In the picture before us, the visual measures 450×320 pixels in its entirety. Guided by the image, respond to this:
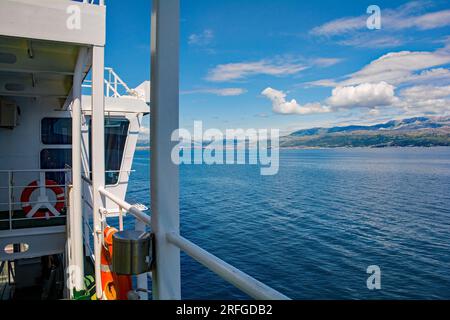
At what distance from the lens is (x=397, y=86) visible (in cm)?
3788

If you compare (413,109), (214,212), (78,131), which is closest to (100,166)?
(78,131)

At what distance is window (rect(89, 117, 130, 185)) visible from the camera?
16.9 feet

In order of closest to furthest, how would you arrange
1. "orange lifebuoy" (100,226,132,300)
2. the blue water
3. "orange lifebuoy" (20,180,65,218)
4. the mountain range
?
"orange lifebuoy" (100,226,132,300) → "orange lifebuoy" (20,180,65,218) → the blue water → the mountain range

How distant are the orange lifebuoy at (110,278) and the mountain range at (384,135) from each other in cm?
3465

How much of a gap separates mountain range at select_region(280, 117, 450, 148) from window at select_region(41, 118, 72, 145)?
32617 millimetres

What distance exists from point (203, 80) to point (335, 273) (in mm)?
38607

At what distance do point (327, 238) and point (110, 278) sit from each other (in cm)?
1071

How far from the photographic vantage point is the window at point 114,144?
5.14 m

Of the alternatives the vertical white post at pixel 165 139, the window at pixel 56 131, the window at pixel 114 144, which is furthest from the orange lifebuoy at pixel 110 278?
the window at pixel 114 144

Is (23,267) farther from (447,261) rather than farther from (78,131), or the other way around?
(447,261)

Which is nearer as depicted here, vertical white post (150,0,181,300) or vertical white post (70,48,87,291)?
vertical white post (150,0,181,300)

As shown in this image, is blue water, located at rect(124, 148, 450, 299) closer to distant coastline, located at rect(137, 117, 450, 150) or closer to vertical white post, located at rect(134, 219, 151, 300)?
vertical white post, located at rect(134, 219, 151, 300)

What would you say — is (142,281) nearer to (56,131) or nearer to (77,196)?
(77,196)

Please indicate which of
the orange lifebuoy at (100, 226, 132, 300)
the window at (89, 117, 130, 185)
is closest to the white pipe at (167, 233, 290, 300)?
the orange lifebuoy at (100, 226, 132, 300)
